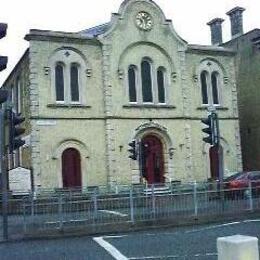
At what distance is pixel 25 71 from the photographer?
3073 centimetres

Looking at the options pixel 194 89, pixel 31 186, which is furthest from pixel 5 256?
pixel 194 89

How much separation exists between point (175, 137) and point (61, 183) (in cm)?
741

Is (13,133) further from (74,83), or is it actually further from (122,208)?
(74,83)

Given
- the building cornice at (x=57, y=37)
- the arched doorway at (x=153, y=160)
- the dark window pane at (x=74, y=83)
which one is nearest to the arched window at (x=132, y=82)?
the arched doorway at (x=153, y=160)

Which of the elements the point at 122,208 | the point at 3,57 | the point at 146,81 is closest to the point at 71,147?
the point at 146,81

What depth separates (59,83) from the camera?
30.1 metres

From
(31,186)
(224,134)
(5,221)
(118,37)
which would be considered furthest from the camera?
(224,134)

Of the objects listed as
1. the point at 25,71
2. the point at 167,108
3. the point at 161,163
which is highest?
the point at 25,71

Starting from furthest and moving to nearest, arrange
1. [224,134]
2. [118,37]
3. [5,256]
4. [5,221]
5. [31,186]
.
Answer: [224,134] < [118,37] < [31,186] < [5,221] < [5,256]

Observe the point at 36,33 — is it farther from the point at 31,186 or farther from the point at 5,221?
the point at 5,221

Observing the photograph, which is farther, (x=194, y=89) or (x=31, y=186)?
(x=194, y=89)

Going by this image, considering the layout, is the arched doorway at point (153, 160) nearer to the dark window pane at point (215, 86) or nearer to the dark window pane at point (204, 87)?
the dark window pane at point (204, 87)

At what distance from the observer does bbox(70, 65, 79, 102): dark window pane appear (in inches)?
1194

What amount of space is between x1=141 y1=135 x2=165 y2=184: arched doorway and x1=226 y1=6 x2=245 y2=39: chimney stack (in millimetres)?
12632
